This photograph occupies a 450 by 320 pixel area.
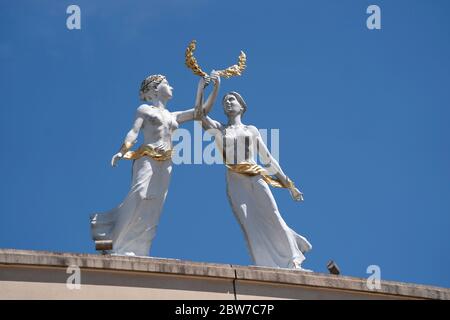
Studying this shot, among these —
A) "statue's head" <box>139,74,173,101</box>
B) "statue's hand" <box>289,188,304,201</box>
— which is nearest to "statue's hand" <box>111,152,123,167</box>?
"statue's head" <box>139,74,173,101</box>

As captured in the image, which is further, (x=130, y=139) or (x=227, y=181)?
(x=227, y=181)

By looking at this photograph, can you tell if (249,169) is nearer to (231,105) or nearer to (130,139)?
(231,105)

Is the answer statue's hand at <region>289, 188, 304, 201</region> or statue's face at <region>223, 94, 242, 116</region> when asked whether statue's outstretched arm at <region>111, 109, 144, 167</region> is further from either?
statue's hand at <region>289, 188, 304, 201</region>

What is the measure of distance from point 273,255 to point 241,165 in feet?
5.39

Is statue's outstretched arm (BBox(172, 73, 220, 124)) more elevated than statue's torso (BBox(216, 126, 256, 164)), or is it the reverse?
statue's outstretched arm (BBox(172, 73, 220, 124))

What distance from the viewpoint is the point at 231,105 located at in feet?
92.6

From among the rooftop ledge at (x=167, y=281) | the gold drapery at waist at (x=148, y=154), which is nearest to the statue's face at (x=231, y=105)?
the gold drapery at waist at (x=148, y=154)

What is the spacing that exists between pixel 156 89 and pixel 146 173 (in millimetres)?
1602

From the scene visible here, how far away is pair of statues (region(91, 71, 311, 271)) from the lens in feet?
88.2

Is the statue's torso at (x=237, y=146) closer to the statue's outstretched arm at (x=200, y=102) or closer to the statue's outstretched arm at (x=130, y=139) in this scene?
the statue's outstretched arm at (x=200, y=102)

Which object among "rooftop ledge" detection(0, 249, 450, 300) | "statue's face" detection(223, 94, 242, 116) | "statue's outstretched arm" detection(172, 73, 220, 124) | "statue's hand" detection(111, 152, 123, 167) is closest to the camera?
"rooftop ledge" detection(0, 249, 450, 300)

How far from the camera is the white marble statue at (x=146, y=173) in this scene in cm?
2680

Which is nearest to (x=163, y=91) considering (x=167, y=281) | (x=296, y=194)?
(x=296, y=194)

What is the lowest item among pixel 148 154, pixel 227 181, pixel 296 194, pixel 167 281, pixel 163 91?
pixel 167 281
